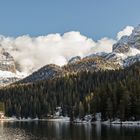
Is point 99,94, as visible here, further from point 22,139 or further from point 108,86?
point 22,139

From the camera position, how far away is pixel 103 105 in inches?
7229

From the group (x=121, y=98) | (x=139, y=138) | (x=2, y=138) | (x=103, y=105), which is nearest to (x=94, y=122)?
(x=103, y=105)

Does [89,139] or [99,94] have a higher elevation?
[99,94]

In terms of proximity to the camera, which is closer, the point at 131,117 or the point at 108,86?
the point at 131,117

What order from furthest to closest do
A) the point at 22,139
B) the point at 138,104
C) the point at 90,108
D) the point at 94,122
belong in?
the point at 90,108 < the point at 94,122 < the point at 138,104 < the point at 22,139

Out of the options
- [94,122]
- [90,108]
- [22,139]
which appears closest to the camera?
[22,139]

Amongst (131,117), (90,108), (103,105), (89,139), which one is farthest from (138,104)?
(89,139)

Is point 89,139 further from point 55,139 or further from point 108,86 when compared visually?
point 108,86

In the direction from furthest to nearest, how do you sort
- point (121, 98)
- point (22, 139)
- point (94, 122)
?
point (94, 122), point (121, 98), point (22, 139)

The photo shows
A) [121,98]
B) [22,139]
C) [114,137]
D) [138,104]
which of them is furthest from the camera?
[121,98]

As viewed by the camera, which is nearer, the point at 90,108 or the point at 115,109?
the point at 115,109

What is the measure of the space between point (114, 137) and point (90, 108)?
9077 cm

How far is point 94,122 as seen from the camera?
18725 cm

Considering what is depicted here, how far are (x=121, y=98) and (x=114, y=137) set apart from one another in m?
65.7
